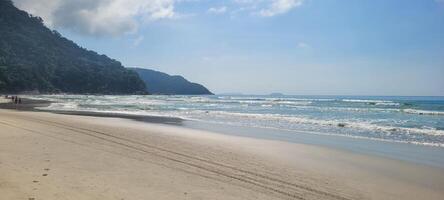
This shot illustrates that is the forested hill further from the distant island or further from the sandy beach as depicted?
the sandy beach

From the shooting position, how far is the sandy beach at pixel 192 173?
273 inches

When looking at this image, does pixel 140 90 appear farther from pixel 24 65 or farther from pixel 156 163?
pixel 156 163

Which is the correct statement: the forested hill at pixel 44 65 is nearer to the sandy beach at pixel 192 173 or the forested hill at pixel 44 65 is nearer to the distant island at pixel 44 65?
the distant island at pixel 44 65

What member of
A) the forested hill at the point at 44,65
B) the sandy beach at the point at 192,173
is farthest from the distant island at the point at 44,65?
the sandy beach at the point at 192,173

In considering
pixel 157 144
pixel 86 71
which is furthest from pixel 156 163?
pixel 86 71

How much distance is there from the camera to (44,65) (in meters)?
144

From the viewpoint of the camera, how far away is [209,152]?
1216 centimetres

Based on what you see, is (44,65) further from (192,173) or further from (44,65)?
(192,173)

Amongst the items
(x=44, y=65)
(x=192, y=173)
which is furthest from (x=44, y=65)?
(x=192, y=173)

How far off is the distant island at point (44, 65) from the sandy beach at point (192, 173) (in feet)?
402

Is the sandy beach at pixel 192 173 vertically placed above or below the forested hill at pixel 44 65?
below

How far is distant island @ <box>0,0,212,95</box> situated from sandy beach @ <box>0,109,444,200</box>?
12263 cm

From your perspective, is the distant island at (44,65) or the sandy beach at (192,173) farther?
the distant island at (44,65)

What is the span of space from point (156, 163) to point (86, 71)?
167444 millimetres
